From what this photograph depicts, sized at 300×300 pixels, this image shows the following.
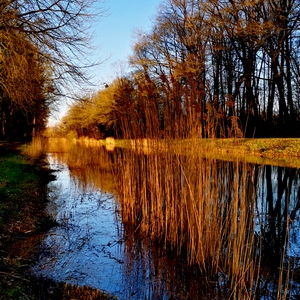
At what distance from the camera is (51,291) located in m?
2.52

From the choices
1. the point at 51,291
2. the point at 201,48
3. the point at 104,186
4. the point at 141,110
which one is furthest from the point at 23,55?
the point at 51,291

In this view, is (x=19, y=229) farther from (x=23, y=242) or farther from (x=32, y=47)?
(x=32, y=47)

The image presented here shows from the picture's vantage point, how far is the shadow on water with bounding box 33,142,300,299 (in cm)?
265

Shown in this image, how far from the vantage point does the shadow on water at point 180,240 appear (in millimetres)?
2648

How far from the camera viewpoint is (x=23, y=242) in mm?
3605

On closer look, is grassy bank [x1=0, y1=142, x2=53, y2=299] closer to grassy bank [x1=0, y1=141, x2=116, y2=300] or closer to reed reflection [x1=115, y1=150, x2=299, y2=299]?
grassy bank [x1=0, y1=141, x2=116, y2=300]

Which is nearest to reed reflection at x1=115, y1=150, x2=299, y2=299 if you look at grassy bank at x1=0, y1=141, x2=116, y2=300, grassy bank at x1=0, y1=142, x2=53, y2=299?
grassy bank at x1=0, y1=141, x2=116, y2=300

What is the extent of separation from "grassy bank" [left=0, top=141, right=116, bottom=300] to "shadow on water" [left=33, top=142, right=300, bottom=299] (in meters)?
0.16

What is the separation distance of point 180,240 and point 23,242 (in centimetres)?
189

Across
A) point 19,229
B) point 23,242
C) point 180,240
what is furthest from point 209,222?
point 19,229

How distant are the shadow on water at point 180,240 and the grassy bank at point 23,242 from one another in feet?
0.53

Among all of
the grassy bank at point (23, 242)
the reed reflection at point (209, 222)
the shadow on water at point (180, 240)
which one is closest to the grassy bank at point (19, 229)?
the grassy bank at point (23, 242)

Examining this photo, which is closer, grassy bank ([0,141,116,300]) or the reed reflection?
grassy bank ([0,141,116,300])

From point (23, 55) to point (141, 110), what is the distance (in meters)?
4.19
